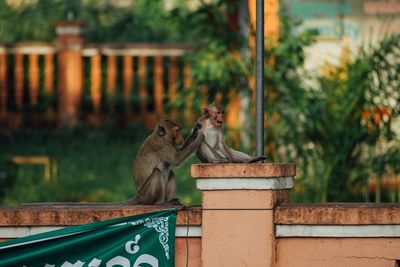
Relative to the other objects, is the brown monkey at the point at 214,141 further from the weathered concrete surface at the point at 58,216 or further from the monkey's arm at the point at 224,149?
the weathered concrete surface at the point at 58,216

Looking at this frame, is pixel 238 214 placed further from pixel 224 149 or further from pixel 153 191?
pixel 224 149

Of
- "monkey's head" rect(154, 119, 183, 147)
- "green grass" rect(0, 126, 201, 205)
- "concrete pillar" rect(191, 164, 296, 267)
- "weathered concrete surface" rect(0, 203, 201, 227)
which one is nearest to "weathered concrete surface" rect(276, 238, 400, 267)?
"concrete pillar" rect(191, 164, 296, 267)

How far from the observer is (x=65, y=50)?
1886 cm

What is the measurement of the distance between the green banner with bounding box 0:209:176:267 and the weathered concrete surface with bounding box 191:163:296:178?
A: 0.94 ft

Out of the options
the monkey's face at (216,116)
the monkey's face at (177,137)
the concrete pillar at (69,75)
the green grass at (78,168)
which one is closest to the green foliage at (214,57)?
the green grass at (78,168)

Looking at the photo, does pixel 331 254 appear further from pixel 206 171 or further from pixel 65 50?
pixel 65 50

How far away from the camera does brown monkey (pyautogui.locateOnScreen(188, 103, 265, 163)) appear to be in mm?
8633

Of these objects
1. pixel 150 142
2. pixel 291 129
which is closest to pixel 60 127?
pixel 291 129

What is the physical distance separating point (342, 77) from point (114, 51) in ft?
18.0

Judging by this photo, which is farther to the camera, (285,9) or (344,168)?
(285,9)

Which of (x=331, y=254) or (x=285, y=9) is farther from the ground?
(x=285, y=9)

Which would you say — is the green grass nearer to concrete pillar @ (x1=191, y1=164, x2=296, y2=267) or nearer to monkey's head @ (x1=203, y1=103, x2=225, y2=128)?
monkey's head @ (x1=203, y1=103, x2=225, y2=128)

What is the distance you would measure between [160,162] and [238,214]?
4.27 ft

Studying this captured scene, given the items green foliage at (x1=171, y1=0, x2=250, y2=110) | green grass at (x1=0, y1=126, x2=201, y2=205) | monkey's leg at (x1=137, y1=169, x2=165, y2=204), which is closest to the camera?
monkey's leg at (x1=137, y1=169, x2=165, y2=204)
